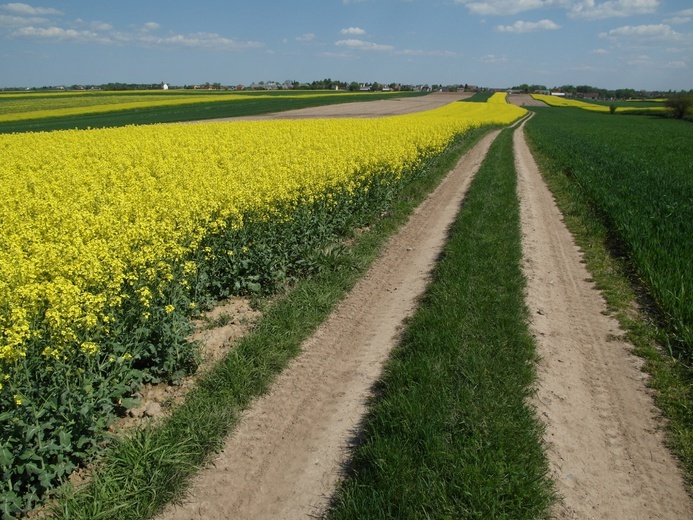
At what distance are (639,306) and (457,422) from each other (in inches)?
185

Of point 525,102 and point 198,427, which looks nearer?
point 198,427

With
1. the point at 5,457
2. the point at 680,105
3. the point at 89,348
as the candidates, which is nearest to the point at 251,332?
the point at 89,348

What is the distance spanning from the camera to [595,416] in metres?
4.75

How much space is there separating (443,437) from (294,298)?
3575mm

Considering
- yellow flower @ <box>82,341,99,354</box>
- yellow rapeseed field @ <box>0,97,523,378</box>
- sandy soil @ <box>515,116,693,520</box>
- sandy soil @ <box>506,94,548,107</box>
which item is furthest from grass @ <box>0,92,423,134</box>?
sandy soil @ <box>506,94,548,107</box>

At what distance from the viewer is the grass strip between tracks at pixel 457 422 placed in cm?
355

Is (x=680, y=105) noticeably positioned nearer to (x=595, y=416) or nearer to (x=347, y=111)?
(x=347, y=111)

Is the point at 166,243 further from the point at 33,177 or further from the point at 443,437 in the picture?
the point at 33,177

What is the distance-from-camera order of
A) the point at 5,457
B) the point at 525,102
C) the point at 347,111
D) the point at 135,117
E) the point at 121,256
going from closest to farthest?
the point at 5,457 < the point at 121,256 < the point at 135,117 < the point at 347,111 < the point at 525,102

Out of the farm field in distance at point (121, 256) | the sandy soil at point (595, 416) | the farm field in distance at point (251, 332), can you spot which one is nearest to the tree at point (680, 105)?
the farm field in distance at point (251, 332)

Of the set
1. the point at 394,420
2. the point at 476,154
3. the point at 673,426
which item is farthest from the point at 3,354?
the point at 476,154

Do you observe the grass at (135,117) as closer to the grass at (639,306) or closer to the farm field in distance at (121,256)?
the farm field in distance at (121,256)

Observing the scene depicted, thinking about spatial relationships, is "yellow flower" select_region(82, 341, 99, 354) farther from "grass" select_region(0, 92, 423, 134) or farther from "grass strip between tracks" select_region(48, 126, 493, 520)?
"grass" select_region(0, 92, 423, 134)

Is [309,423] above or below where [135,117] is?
below
